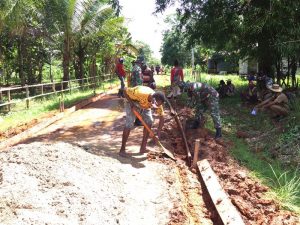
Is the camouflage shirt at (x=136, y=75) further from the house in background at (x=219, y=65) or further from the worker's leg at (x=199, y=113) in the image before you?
the house in background at (x=219, y=65)

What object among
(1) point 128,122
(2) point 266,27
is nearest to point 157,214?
(1) point 128,122

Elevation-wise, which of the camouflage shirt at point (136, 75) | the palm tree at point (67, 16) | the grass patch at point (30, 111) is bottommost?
the grass patch at point (30, 111)

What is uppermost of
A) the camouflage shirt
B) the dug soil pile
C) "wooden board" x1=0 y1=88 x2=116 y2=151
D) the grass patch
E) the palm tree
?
the palm tree

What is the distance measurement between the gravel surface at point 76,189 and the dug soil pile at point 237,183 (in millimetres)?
936

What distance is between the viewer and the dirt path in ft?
14.6

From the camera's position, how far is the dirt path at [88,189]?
14.6ft

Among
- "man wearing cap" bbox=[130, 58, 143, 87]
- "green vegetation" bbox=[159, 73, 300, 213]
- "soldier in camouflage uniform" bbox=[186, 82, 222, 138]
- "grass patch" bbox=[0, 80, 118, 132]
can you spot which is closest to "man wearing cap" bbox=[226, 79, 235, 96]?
"green vegetation" bbox=[159, 73, 300, 213]

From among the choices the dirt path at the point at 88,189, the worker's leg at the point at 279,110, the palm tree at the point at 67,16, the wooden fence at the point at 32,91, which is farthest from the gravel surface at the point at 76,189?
the palm tree at the point at 67,16

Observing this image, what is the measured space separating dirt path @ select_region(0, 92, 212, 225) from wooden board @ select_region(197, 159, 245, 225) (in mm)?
224

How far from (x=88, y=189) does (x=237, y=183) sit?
2483mm

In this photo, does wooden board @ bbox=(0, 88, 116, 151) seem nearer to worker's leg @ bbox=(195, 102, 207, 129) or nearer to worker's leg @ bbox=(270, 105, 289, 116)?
worker's leg @ bbox=(195, 102, 207, 129)

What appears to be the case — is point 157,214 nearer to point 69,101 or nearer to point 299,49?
point 299,49

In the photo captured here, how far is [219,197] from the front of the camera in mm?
5508

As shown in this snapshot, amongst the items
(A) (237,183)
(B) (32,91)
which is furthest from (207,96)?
(B) (32,91)
